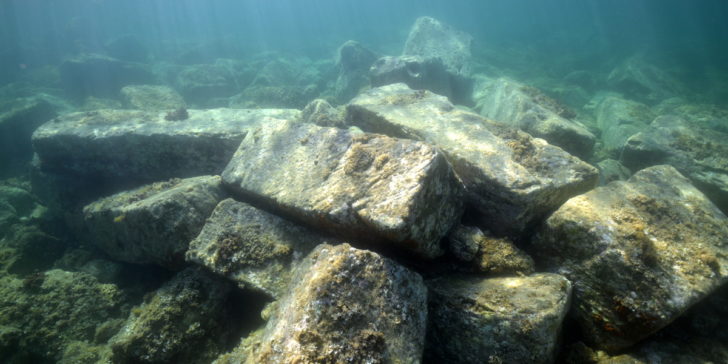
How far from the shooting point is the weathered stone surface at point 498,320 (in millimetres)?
2848

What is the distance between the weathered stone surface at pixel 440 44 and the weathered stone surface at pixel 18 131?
59.3ft

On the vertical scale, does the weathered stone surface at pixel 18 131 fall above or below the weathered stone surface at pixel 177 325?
below

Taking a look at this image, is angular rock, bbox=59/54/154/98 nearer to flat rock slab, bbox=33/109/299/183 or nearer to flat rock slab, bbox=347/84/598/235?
flat rock slab, bbox=33/109/299/183

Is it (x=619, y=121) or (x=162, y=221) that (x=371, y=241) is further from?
(x=619, y=121)

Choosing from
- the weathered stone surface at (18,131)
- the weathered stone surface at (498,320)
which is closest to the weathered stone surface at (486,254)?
the weathered stone surface at (498,320)

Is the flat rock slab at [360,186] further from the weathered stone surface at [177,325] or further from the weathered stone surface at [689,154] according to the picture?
the weathered stone surface at [689,154]

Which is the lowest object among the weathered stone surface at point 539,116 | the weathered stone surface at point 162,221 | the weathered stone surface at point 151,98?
the weathered stone surface at point 151,98

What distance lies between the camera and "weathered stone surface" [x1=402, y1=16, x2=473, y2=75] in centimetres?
1536

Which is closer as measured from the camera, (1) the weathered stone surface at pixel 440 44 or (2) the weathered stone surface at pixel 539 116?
(2) the weathered stone surface at pixel 539 116

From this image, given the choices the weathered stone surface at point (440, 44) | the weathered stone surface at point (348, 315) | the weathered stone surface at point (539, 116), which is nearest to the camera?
the weathered stone surface at point (348, 315)

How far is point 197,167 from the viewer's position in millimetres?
6641

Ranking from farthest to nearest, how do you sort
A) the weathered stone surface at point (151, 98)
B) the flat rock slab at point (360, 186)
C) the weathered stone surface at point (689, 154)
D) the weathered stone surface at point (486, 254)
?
the weathered stone surface at point (151, 98) < the weathered stone surface at point (689, 154) < the weathered stone surface at point (486, 254) < the flat rock slab at point (360, 186)

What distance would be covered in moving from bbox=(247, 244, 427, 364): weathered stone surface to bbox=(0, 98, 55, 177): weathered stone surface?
16.1m

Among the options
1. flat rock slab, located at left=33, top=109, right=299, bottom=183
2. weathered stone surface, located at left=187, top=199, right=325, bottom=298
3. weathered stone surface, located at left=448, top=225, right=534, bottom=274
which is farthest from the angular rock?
weathered stone surface, located at left=448, top=225, right=534, bottom=274
